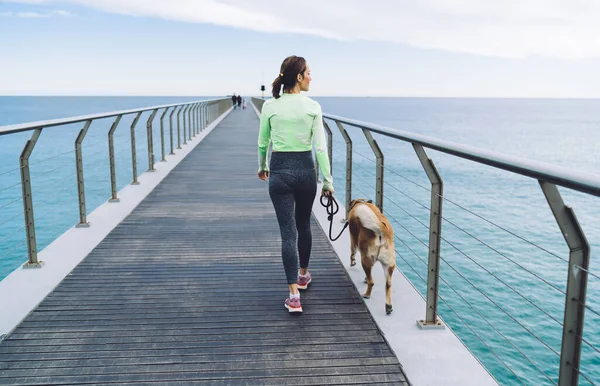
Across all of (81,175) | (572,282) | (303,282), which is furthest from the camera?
(81,175)

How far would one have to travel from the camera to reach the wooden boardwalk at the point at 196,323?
2576 millimetres

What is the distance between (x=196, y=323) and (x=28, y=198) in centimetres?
158

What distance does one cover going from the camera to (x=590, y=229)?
19891 millimetres

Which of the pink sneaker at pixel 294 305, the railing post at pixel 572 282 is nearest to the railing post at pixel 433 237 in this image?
the pink sneaker at pixel 294 305

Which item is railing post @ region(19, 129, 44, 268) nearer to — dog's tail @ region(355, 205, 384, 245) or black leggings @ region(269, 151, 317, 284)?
black leggings @ region(269, 151, 317, 284)

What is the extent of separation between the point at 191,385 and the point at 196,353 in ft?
0.98

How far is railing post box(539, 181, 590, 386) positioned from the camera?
5.58ft

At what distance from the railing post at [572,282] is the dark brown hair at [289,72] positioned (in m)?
1.58

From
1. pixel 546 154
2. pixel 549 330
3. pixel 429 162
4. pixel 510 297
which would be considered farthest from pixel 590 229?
pixel 546 154

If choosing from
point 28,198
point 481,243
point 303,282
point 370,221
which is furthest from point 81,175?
point 481,243

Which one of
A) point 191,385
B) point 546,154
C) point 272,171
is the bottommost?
point 546,154

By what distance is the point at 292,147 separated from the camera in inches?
123

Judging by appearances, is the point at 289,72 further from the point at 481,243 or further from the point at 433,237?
the point at 481,243

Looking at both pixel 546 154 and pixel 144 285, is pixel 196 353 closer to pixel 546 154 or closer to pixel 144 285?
pixel 144 285
